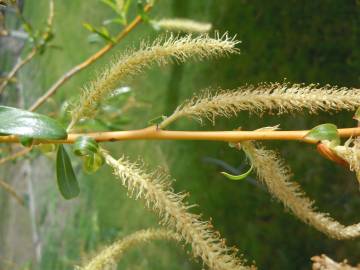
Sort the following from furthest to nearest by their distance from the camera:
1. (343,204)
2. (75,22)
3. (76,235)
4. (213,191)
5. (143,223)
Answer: (75,22) → (76,235) → (143,223) → (213,191) → (343,204)

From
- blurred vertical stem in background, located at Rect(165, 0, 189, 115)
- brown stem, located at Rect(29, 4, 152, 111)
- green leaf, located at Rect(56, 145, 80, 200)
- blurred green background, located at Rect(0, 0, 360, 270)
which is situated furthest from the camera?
blurred vertical stem in background, located at Rect(165, 0, 189, 115)

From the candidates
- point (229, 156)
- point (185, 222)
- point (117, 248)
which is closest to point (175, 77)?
point (229, 156)

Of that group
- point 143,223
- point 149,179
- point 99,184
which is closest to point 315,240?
point 143,223

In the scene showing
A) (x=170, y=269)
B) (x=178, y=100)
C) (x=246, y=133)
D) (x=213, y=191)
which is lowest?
(x=170, y=269)

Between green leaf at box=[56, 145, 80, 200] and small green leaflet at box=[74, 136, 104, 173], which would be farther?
green leaf at box=[56, 145, 80, 200]

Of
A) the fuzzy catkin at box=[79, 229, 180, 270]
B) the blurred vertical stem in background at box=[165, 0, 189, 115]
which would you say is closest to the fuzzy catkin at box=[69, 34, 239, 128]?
the fuzzy catkin at box=[79, 229, 180, 270]

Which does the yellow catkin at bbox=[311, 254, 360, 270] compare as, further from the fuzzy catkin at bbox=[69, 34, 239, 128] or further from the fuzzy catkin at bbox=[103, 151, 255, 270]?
the fuzzy catkin at bbox=[69, 34, 239, 128]

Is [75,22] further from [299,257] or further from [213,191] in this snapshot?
[299,257]
